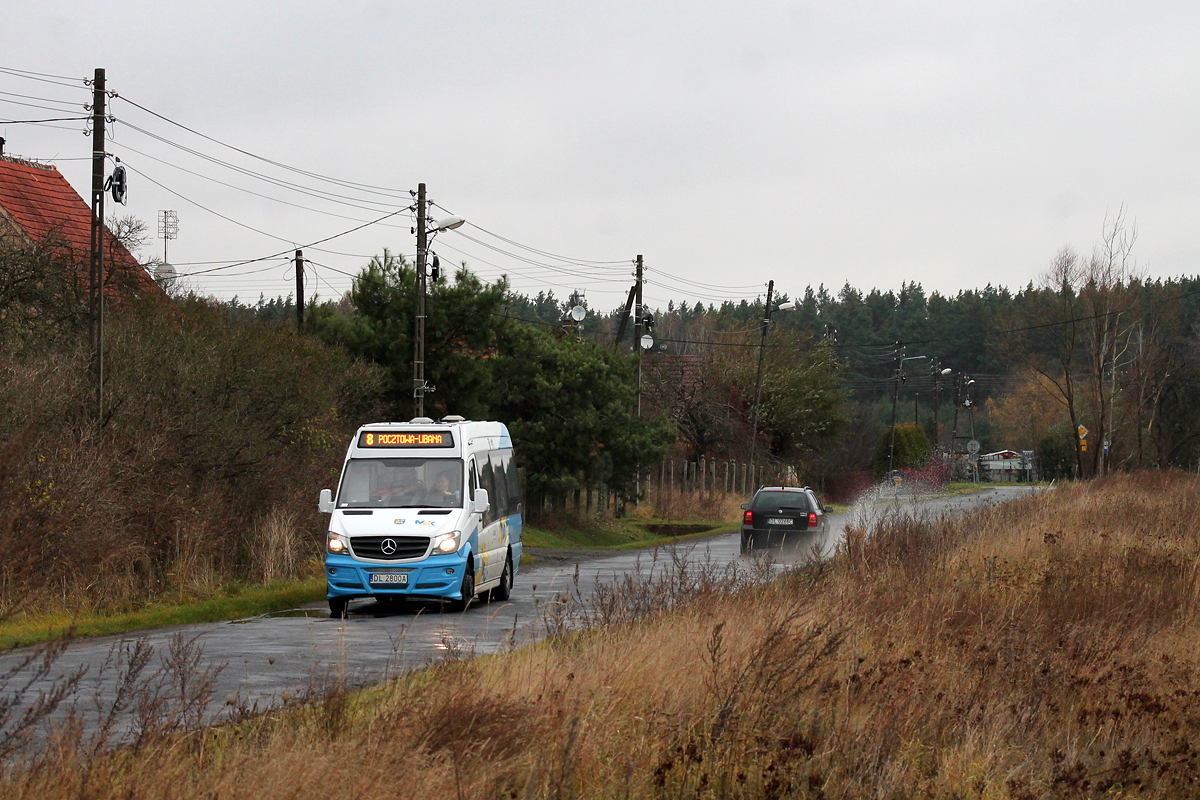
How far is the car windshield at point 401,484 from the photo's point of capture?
62.0ft

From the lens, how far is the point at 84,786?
5129 millimetres

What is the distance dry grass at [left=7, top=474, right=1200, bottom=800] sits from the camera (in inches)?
237

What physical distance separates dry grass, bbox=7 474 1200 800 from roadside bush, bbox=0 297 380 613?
853 cm

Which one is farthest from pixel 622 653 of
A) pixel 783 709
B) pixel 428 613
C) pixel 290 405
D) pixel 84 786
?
pixel 290 405

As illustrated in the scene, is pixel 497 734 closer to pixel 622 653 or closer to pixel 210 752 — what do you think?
pixel 210 752

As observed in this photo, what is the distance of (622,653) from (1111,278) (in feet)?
175

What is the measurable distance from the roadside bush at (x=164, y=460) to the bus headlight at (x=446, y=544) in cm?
378

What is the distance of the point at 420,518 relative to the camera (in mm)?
18312

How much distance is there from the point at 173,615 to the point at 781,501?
1612cm

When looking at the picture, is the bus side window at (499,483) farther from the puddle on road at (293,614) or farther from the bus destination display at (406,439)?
the puddle on road at (293,614)

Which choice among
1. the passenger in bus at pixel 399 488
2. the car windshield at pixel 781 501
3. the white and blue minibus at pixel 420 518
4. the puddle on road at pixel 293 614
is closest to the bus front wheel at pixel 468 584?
the white and blue minibus at pixel 420 518

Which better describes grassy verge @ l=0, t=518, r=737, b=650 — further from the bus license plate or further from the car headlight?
the bus license plate

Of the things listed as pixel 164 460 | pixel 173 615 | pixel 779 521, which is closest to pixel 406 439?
pixel 164 460

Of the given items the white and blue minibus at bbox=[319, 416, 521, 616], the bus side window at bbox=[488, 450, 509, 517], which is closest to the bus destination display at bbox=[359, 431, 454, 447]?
the white and blue minibus at bbox=[319, 416, 521, 616]
